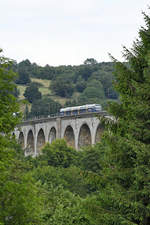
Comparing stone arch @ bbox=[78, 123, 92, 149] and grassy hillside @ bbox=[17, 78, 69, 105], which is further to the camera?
grassy hillside @ bbox=[17, 78, 69, 105]

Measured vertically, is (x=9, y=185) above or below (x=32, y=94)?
below

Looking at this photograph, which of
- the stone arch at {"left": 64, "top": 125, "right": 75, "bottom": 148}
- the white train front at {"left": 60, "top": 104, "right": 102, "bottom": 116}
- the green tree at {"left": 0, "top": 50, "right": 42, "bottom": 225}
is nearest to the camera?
the green tree at {"left": 0, "top": 50, "right": 42, "bottom": 225}

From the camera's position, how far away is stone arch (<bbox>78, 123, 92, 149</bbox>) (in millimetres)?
64469

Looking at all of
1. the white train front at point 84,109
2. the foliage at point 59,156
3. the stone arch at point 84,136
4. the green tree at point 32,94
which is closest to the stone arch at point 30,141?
the white train front at point 84,109

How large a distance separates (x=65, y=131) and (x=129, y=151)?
2295 inches

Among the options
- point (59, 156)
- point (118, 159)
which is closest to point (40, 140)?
point (59, 156)

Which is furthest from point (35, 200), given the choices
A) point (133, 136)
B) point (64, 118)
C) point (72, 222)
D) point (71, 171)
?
point (64, 118)

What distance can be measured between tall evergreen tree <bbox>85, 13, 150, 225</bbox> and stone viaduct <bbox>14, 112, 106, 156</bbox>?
4334 cm

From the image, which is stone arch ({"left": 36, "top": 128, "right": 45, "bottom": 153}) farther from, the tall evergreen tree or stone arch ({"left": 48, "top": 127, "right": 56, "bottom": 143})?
the tall evergreen tree

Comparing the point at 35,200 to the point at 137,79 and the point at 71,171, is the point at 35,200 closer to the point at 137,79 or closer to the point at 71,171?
the point at 137,79

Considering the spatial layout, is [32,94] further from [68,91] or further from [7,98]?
[7,98]

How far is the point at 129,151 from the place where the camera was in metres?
11.3

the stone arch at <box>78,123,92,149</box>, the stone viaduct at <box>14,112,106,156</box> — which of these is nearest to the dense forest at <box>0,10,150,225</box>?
the stone viaduct at <box>14,112,106,156</box>

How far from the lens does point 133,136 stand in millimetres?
11531
